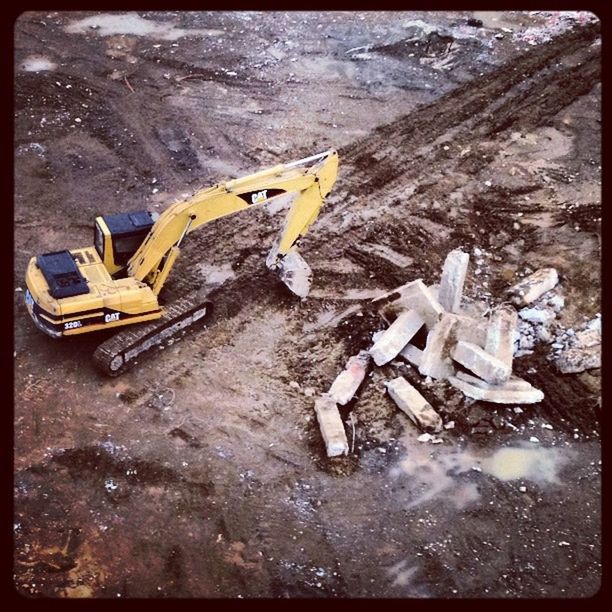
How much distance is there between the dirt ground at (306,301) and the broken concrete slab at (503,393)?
4.3 inches

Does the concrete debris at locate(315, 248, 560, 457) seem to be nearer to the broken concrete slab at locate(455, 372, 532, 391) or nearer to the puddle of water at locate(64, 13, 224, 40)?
the broken concrete slab at locate(455, 372, 532, 391)

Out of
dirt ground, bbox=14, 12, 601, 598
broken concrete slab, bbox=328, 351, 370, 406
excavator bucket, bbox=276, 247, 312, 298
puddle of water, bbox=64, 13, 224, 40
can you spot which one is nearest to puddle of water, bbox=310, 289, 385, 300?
dirt ground, bbox=14, 12, 601, 598

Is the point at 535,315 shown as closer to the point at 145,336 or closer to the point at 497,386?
the point at 497,386

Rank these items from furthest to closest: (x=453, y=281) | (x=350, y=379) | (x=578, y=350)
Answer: (x=453, y=281), (x=578, y=350), (x=350, y=379)

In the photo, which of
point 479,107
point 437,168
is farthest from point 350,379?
point 479,107

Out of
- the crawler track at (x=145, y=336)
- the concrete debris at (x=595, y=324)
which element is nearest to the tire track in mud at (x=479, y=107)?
the crawler track at (x=145, y=336)

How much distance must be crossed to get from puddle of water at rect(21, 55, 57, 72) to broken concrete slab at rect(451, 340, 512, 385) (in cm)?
1051

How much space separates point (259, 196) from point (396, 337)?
245cm

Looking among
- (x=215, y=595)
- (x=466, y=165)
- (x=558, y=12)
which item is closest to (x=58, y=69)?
(x=466, y=165)

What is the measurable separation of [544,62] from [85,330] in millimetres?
11149

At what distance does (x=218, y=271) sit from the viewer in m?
12.1

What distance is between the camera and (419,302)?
10.7 m

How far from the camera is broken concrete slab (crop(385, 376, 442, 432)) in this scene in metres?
9.87
